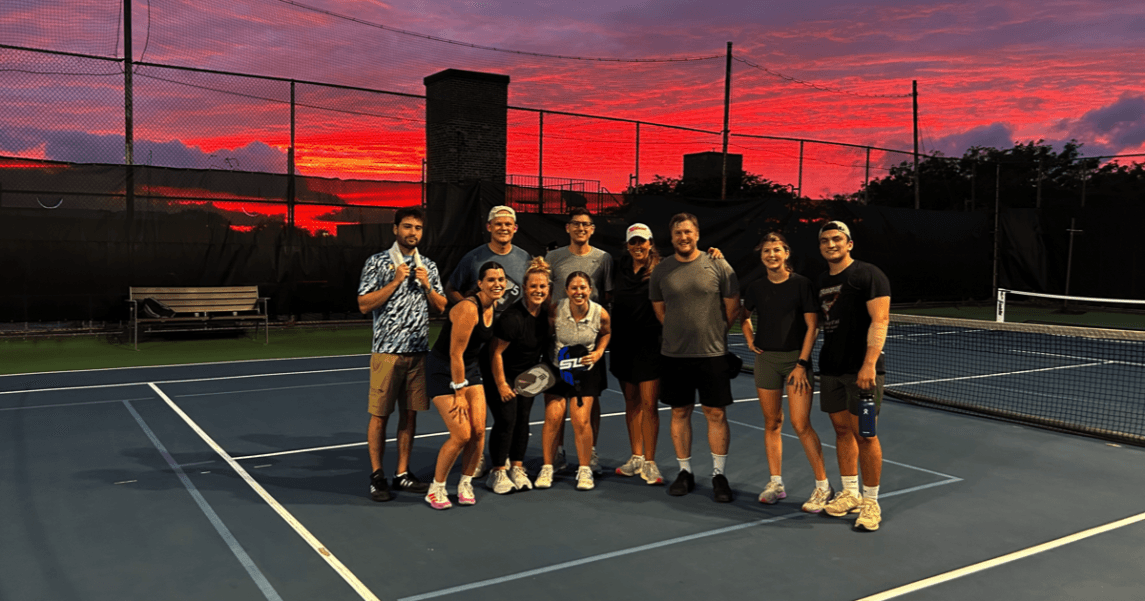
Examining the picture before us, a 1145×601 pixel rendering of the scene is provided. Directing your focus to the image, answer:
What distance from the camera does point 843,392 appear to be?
502 cm

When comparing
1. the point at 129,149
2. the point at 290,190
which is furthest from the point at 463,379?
the point at 129,149

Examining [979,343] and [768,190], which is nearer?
[979,343]

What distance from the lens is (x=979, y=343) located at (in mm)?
15297

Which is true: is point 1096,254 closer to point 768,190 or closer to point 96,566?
point 768,190

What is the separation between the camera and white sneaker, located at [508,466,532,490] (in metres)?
5.71

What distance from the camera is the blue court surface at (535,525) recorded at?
410 cm

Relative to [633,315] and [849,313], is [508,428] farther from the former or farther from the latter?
[849,313]

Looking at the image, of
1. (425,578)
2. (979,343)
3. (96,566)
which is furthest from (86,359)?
(979,343)

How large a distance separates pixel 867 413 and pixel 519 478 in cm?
229

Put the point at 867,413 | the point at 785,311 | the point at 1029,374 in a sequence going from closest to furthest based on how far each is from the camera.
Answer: the point at 867,413 → the point at 785,311 → the point at 1029,374

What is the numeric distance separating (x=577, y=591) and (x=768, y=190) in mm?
36436

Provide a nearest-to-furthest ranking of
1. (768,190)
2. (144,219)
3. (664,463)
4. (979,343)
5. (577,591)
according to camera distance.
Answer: (577,591) → (664,463) → (144,219) → (979,343) → (768,190)

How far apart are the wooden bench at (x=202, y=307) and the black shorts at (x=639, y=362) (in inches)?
361

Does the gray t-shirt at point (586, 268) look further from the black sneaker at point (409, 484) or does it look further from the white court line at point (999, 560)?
the white court line at point (999, 560)
